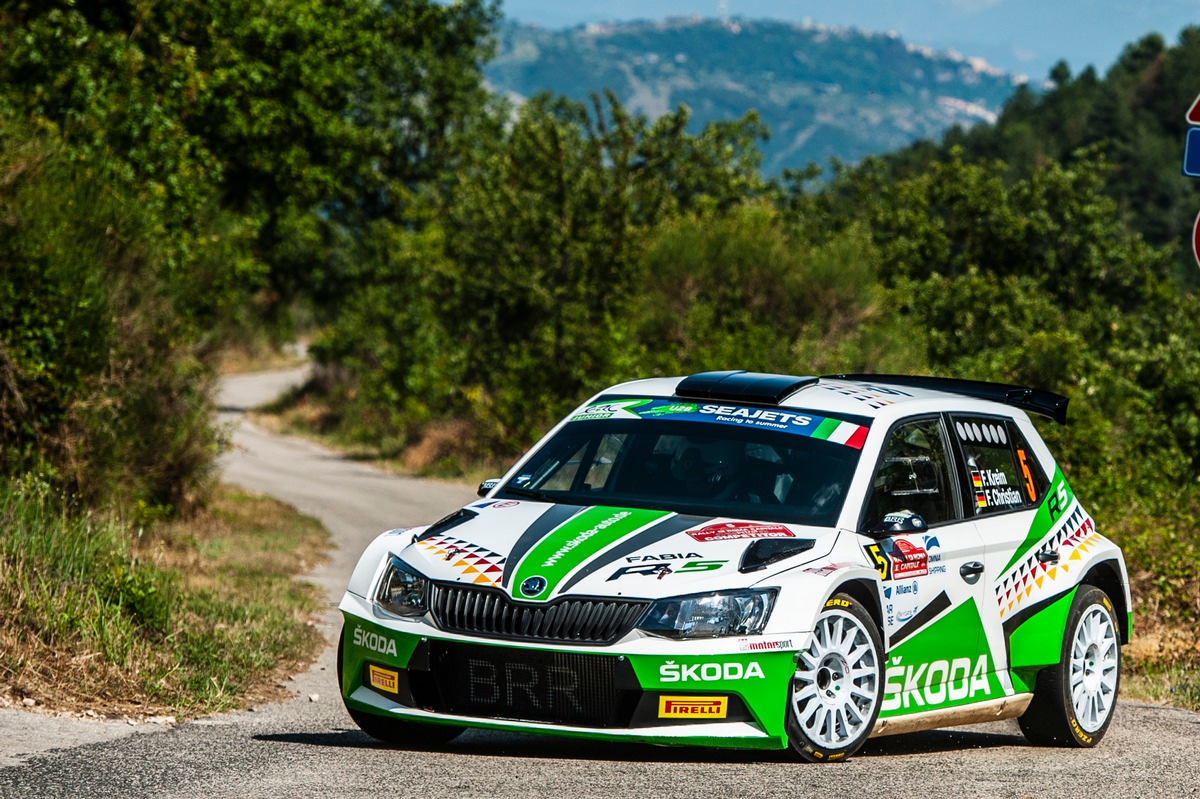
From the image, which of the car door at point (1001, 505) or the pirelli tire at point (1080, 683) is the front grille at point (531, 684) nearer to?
the car door at point (1001, 505)

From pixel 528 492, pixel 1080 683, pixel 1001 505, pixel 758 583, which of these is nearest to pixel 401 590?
pixel 528 492

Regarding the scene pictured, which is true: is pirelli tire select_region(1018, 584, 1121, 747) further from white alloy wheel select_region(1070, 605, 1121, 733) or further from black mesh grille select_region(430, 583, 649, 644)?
black mesh grille select_region(430, 583, 649, 644)

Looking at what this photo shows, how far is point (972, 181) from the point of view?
43625 mm

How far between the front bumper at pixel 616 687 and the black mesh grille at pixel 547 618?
0.14 ft

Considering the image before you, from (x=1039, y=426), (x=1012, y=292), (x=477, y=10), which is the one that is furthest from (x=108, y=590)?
(x=477, y=10)

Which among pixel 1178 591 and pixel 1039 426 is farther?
pixel 1039 426

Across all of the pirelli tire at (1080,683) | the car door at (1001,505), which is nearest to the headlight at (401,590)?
the car door at (1001,505)

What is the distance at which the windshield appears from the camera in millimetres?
7180

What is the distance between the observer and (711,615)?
6.29m

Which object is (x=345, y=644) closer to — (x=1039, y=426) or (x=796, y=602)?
(x=796, y=602)

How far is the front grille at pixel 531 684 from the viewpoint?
20.4 feet

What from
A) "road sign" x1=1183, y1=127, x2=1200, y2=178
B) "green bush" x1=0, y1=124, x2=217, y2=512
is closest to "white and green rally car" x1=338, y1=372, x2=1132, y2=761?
"road sign" x1=1183, y1=127, x2=1200, y2=178

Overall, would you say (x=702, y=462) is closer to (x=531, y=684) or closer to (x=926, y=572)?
(x=926, y=572)

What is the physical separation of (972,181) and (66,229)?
3289 cm
